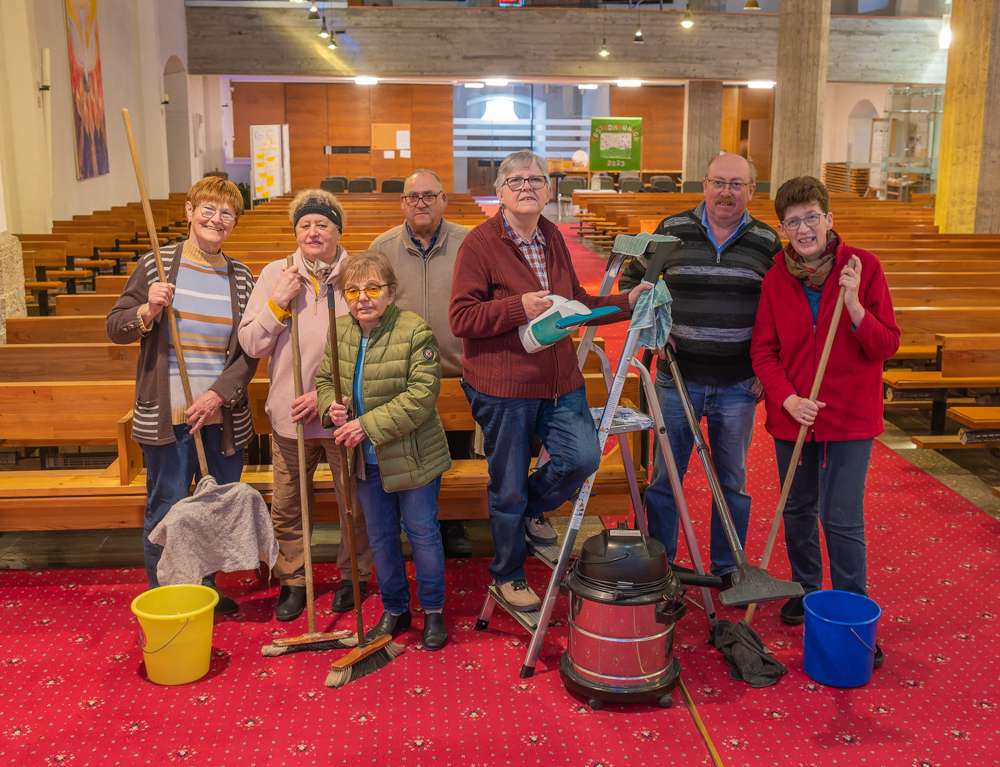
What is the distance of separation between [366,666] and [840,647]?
4.61 feet

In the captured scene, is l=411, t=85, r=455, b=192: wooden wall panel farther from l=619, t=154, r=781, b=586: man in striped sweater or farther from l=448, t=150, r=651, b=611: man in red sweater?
l=448, t=150, r=651, b=611: man in red sweater

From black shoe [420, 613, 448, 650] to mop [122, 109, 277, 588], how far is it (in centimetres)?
56

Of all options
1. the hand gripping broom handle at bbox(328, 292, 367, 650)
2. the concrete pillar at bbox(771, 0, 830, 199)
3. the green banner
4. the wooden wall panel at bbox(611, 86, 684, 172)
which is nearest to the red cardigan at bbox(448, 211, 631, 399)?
the hand gripping broom handle at bbox(328, 292, 367, 650)

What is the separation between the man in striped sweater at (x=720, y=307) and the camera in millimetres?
2973

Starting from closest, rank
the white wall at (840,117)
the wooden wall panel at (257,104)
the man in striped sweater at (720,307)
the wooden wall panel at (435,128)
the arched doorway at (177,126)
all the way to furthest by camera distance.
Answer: the man in striped sweater at (720,307), the arched doorway at (177,126), the wooden wall panel at (257,104), the wooden wall panel at (435,128), the white wall at (840,117)

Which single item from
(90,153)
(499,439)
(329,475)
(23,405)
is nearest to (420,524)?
(499,439)

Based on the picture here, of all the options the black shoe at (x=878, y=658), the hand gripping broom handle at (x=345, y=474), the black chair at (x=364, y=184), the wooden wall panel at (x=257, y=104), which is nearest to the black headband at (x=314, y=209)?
the hand gripping broom handle at (x=345, y=474)

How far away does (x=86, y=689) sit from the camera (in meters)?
2.68

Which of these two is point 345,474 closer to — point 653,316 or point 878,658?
point 653,316

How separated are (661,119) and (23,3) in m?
15.8

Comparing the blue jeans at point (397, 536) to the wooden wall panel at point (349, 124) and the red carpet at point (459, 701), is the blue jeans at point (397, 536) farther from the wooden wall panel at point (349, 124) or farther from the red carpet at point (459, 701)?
the wooden wall panel at point (349, 124)

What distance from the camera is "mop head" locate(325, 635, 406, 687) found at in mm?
2701

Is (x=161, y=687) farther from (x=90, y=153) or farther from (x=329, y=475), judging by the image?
(x=90, y=153)

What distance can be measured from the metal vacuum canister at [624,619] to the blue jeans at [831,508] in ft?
1.99
